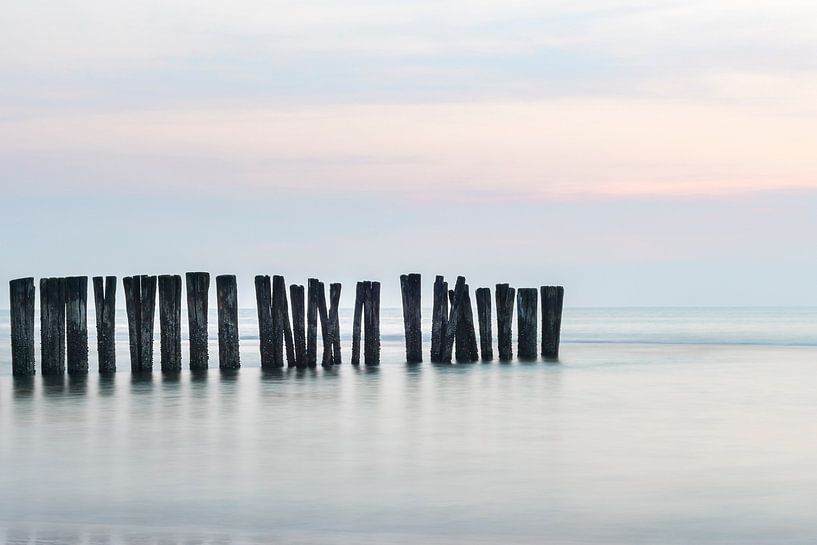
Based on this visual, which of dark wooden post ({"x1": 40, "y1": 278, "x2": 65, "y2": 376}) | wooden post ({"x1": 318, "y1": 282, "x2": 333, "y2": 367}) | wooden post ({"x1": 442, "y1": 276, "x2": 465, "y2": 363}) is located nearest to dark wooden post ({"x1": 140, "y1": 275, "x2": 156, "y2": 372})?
dark wooden post ({"x1": 40, "y1": 278, "x2": 65, "y2": 376})

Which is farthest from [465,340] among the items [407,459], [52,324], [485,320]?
[407,459]

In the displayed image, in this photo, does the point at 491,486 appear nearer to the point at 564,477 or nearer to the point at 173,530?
the point at 564,477

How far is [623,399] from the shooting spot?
14.5 m

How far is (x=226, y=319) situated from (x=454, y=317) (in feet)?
12.3

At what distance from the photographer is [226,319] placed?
16859 mm

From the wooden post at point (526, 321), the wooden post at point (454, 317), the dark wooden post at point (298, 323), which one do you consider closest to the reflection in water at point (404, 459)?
the dark wooden post at point (298, 323)

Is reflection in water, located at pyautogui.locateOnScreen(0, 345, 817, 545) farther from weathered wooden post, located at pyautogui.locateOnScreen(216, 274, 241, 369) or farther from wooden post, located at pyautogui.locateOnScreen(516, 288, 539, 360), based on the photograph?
wooden post, located at pyautogui.locateOnScreen(516, 288, 539, 360)

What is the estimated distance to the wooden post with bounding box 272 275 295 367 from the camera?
677 inches

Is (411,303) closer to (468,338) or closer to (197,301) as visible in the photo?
(468,338)

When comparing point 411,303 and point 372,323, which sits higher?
point 411,303

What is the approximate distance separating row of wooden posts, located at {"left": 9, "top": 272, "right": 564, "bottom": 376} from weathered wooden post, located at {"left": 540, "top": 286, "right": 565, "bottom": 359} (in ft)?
0.10

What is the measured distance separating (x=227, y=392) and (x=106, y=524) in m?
7.98

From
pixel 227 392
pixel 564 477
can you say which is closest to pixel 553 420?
pixel 564 477

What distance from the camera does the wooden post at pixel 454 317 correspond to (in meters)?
18.5
